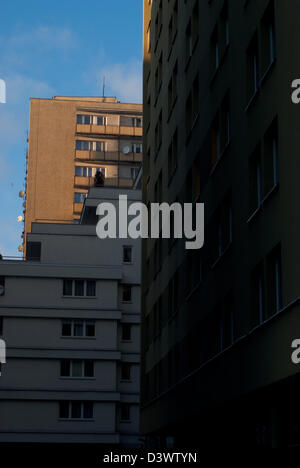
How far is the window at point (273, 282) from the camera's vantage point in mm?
19422

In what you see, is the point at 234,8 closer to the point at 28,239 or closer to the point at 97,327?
the point at 97,327

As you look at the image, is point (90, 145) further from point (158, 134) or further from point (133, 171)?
point (158, 134)

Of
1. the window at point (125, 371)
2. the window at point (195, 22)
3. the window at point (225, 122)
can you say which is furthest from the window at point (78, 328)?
the window at point (225, 122)

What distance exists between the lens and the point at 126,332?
6241 centimetres

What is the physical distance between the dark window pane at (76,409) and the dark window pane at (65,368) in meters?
2.09

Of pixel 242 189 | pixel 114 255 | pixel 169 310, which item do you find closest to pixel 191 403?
pixel 169 310

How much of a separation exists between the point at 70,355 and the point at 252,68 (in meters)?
40.1

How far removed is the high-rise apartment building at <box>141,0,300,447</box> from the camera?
18656 millimetres

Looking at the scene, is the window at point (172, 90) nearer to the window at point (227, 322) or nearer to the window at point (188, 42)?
the window at point (188, 42)

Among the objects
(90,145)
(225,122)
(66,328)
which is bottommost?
(66,328)

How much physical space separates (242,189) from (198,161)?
8432mm

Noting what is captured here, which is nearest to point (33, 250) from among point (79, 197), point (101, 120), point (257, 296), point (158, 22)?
point (79, 197)

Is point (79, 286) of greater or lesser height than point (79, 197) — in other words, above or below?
below

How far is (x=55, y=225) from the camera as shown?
6588 centimetres
